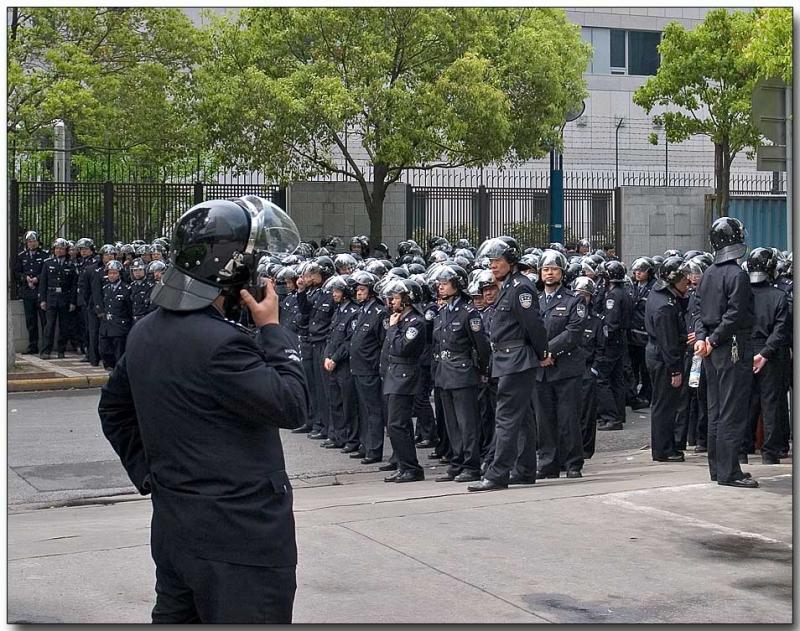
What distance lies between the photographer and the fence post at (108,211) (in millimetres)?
22047

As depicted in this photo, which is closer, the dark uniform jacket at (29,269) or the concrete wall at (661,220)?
the dark uniform jacket at (29,269)

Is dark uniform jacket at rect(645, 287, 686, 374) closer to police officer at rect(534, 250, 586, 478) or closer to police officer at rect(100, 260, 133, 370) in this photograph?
police officer at rect(534, 250, 586, 478)

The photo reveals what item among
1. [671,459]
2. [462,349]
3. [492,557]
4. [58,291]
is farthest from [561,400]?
[58,291]

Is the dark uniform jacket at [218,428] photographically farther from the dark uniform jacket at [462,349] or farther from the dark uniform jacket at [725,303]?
the dark uniform jacket at [462,349]

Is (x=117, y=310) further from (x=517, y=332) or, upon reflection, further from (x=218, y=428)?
(x=218, y=428)

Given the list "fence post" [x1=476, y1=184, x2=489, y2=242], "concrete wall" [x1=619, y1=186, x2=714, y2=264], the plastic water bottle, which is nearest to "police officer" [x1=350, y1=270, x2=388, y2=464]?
the plastic water bottle

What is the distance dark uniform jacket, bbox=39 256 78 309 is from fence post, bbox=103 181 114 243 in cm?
243

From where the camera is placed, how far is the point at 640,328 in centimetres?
1429

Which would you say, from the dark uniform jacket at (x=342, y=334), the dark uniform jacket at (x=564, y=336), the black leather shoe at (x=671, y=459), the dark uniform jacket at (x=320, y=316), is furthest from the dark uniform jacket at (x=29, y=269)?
the black leather shoe at (x=671, y=459)

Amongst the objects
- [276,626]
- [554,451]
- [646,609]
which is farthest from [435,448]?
[276,626]

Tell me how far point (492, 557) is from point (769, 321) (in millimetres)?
4617

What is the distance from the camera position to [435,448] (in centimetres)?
1209

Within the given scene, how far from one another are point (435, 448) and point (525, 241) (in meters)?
15.1

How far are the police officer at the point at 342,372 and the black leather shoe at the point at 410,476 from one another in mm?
1759
